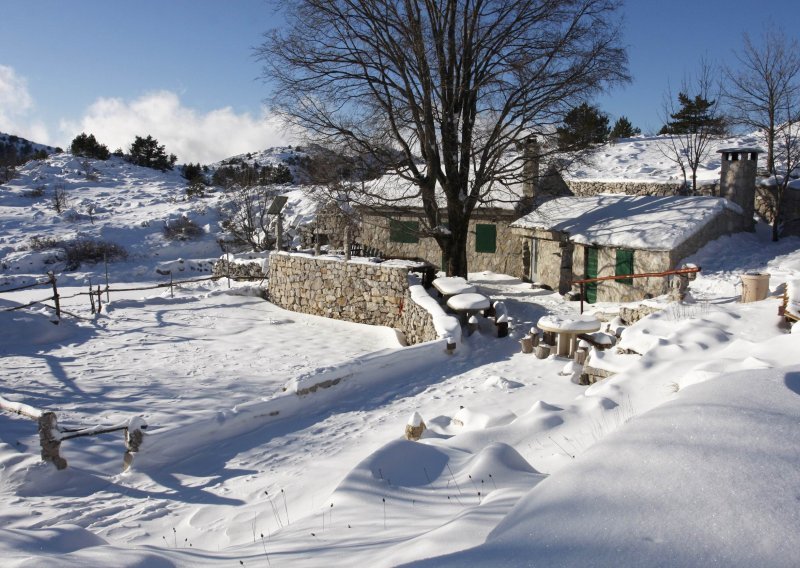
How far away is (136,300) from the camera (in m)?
18.2

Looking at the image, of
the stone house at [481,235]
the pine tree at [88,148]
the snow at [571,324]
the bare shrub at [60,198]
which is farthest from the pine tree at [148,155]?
the snow at [571,324]

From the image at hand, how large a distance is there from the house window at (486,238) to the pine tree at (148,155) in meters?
36.2

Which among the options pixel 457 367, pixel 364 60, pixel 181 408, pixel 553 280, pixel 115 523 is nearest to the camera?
pixel 115 523

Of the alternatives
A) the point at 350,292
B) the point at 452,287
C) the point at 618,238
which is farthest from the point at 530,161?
the point at 350,292

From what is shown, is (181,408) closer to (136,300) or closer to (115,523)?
(115,523)

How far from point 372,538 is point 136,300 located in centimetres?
1667

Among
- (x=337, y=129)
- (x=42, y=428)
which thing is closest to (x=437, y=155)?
(x=337, y=129)

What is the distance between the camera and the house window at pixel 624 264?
15016 mm

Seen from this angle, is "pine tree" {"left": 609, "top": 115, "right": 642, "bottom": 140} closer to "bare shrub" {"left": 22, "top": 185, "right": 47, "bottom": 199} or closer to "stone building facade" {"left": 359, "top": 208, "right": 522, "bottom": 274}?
"stone building facade" {"left": 359, "top": 208, "right": 522, "bottom": 274}

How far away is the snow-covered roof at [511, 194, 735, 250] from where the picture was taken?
1471 cm

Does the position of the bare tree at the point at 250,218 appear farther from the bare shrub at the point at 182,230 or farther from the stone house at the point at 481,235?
the stone house at the point at 481,235

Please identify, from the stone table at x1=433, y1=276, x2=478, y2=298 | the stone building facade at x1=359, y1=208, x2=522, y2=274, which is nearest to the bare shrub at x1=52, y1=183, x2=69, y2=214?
the stone building facade at x1=359, y1=208, x2=522, y2=274

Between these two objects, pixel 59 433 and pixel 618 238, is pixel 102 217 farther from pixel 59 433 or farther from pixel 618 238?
pixel 59 433

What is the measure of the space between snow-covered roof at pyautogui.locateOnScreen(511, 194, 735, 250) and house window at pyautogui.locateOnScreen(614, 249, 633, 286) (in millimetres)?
238
